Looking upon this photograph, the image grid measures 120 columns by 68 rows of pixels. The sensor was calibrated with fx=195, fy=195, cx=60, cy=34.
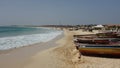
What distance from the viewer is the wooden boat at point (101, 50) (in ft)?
43.1

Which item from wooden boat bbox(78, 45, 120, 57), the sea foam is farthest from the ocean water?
wooden boat bbox(78, 45, 120, 57)

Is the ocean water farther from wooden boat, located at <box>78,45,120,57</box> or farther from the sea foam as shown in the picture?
wooden boat, located at <box>78,45,120,57</box>

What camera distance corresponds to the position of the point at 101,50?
44.6ft

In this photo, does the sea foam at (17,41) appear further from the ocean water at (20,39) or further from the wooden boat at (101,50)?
the wooden boat at (101,50)

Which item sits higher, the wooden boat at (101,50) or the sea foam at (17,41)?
the wooden boat at (101,50)

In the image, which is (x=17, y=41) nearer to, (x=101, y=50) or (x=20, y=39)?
(x=20, y=39)

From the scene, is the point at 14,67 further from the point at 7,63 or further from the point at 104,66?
the point at 104,66

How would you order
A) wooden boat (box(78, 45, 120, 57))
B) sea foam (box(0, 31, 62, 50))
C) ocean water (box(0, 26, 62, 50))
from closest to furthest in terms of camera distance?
wooden boat (box(78, 45, 120, 57)) < sea foam (box(0, 31, 62, 50)) < ocean water (box(0, 26, 62, 50))

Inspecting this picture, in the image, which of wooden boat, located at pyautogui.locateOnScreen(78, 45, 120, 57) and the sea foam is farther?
the sea foam

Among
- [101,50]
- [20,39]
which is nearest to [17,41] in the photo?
[20,39]

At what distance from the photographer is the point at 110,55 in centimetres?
1339

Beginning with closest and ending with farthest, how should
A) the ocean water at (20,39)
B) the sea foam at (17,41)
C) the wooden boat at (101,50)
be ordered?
the wooden boat at (101,50) → the sea foam at (17,41) → the ocean water at (20,39)

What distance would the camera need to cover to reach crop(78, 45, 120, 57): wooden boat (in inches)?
518

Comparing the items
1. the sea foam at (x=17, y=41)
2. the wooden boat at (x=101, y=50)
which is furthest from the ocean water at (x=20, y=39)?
the wooden boat at (x=101, y=50)
